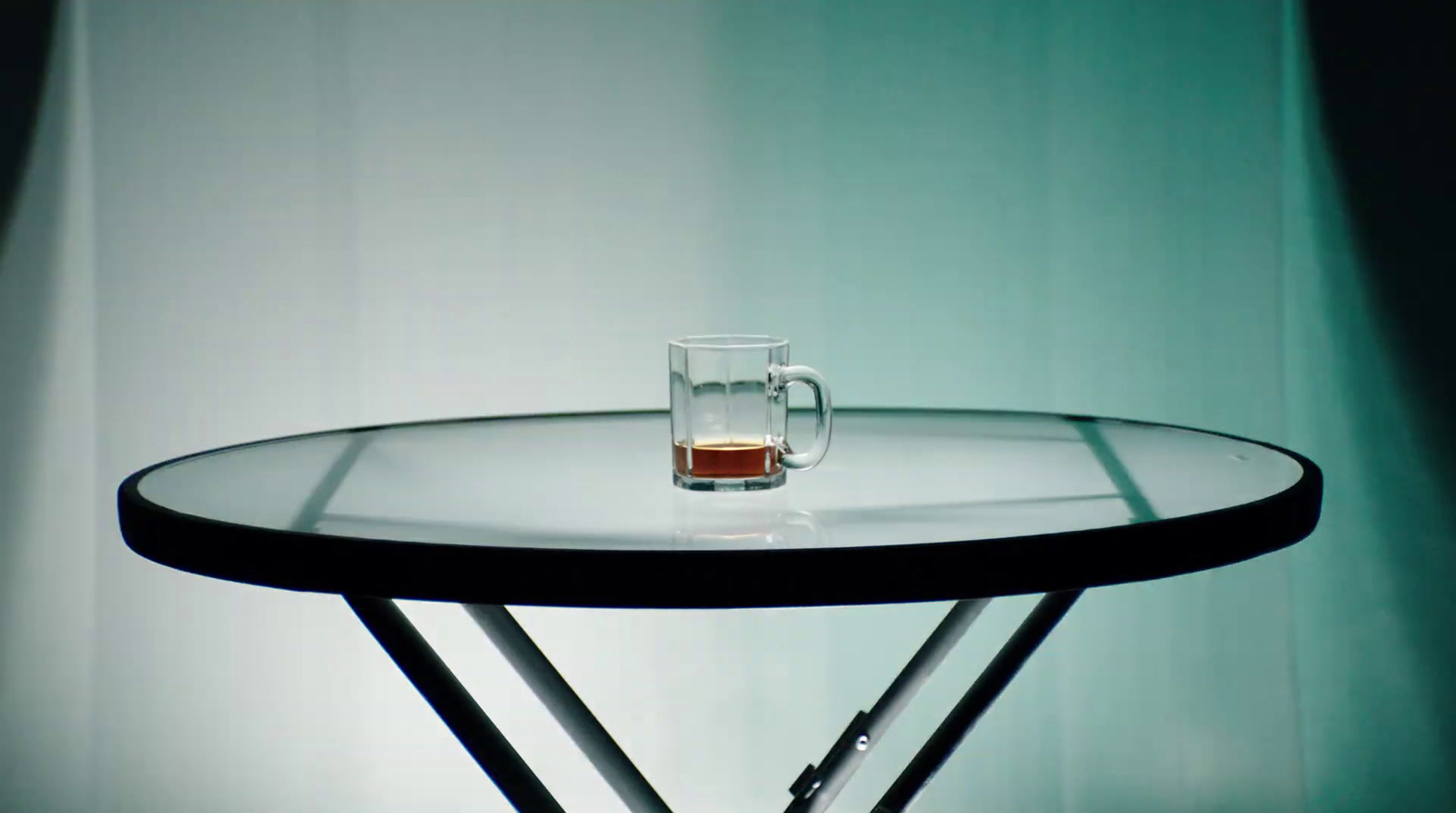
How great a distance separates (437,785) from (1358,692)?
1560mm

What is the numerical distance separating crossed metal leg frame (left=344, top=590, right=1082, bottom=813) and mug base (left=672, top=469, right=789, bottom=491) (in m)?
0.17

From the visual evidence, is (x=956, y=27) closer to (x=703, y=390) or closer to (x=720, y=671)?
(x=720, y=671)

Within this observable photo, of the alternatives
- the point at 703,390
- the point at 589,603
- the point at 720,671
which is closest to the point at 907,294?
the point at 720,671

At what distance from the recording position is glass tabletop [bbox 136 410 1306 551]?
34.4 inches

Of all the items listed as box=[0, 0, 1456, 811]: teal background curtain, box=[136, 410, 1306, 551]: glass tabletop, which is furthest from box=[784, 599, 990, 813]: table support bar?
box=[0, 0, 1456, 811]: teal background curtain

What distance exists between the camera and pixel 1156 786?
2432 mm

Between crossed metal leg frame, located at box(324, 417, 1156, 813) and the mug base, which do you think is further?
the mug base

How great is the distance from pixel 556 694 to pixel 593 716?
0.12 ft

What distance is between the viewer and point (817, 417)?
113 cm

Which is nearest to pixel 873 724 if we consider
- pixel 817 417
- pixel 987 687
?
pixel 987 687

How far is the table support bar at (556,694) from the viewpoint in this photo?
1065 millimetres

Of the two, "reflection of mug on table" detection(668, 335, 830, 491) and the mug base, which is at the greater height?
"reflection of mug on table" detection(668, 335, 830, 491)

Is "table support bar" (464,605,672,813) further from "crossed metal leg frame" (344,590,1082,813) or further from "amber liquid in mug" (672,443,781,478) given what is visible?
"amber liquid in mug" (672,443,781,478)

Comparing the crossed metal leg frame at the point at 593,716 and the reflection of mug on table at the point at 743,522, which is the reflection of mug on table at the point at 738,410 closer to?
the reflection of mug on table at the point at 743,522
